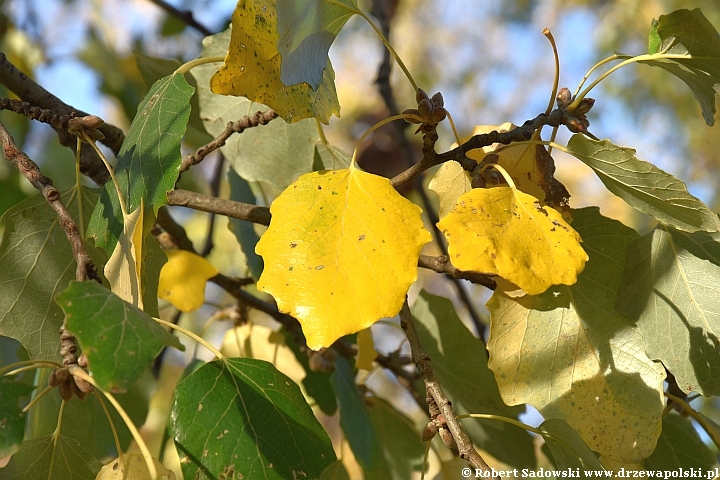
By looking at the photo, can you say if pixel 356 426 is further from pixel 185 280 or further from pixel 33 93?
pixel 33 93

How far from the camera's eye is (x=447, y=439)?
0.53 metres

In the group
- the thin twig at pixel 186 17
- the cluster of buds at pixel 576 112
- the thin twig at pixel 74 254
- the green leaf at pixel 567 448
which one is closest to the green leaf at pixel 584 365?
the green leaf at pixel 567 448

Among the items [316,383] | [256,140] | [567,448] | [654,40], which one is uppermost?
[256,140]

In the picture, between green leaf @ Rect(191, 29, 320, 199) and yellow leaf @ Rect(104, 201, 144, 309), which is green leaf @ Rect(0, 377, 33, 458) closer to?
yellow leaf @ Rect(104, 201, 144, 309)

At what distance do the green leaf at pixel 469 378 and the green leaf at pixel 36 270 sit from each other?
1.44ft

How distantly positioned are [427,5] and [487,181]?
242 inches

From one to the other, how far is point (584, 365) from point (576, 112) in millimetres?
233

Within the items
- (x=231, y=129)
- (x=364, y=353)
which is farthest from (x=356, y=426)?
(x=231, y=129)

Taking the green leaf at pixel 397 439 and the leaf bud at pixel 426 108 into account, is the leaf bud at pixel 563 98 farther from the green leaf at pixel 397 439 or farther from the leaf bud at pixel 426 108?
the green leaf at pixel 397 439

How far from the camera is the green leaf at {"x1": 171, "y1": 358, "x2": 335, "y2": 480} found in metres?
0.50

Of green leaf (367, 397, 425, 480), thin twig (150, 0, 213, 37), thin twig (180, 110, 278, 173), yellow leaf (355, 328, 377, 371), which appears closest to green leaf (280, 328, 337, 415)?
green leaf (367, 397, 425, 480)

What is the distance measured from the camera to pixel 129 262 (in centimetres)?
49

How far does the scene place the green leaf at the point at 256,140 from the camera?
0.79 m

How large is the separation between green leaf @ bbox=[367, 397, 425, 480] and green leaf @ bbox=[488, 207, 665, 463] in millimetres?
395
